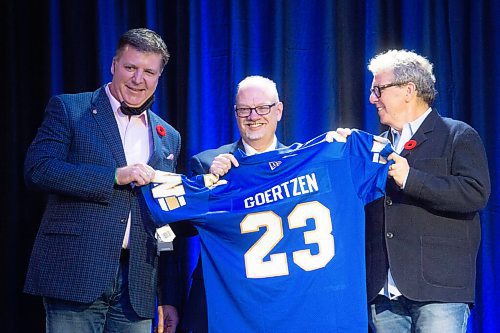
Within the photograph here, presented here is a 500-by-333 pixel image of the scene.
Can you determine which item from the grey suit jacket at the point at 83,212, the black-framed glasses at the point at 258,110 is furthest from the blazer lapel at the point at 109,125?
the black-framed glasses at the point at 258,110

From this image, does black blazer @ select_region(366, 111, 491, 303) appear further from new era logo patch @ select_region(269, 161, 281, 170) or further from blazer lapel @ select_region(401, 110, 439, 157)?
new era logo patch @ select_region(269, 161, 281, 170)

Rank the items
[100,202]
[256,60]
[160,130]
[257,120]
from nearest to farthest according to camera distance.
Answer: [100,202] → [160,130] → [257,120] → [256,60]

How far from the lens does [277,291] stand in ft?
8.96

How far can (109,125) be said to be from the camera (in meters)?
2.84

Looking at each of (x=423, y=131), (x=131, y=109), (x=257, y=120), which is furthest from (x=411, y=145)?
(x=131, y=109)

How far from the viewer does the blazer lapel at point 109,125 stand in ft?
9.24

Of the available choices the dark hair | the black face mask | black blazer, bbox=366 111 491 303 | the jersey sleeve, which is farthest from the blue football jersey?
the dark hair

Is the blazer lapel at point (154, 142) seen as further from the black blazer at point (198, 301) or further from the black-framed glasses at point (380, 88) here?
the black-framed glasses at point (380, 88)

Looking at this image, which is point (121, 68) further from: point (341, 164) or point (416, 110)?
point (416, 110)

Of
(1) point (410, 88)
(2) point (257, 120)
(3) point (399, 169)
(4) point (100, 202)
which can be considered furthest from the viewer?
(2) point (257, 120)

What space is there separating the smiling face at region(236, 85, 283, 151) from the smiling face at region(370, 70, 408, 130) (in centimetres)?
51

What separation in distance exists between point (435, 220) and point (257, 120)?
0.92 meters

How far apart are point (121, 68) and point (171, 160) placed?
1.51 ft

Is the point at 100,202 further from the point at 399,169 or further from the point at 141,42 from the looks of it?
the point at 399,169
